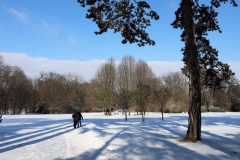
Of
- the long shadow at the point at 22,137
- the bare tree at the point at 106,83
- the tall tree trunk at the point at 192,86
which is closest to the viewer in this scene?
the tall tree trunk at the point at 192,86

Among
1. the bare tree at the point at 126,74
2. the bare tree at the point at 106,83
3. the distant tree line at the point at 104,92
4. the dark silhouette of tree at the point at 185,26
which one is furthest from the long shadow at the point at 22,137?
the bare tree at the point at 126,74

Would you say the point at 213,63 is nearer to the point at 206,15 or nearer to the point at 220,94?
the point at 206,15

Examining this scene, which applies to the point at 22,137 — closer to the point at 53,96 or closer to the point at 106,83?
the point at 106,83

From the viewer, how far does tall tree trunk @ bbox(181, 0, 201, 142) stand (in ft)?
31.7

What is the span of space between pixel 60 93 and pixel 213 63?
44.8 metres

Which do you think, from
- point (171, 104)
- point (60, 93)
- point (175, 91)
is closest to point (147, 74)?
point (171, 104)

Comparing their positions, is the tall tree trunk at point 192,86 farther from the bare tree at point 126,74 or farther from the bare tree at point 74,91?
the bare tree at point 74,91

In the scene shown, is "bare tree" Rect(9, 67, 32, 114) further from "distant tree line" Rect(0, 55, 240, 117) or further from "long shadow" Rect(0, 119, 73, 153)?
"long shadow" Rect(0, 119, 73, 153)

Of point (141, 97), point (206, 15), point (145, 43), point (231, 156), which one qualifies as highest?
point (206, 15)

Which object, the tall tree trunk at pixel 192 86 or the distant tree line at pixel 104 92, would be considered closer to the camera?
the tall tree trunk at pixel 192 86

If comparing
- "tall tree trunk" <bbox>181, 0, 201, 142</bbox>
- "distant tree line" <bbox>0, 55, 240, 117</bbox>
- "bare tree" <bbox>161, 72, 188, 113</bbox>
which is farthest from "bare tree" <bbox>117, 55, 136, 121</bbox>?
"tall tree trunk" <bbox>181, 0, 201, 142</bbox>

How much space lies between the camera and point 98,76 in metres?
46.3

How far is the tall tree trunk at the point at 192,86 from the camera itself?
9656mm

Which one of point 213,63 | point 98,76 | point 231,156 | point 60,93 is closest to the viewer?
point 231,156
